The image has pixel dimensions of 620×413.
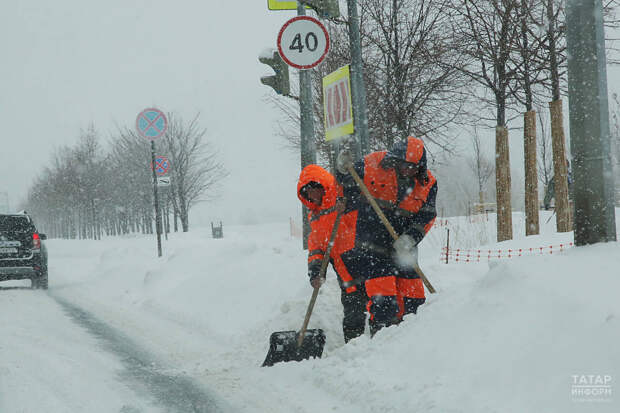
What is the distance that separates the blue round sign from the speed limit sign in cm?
655

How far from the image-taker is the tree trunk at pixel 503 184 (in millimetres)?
11180

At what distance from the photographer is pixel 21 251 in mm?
12031

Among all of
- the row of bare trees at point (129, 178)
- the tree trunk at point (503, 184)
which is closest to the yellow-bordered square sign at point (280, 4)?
the tree trunk at point (503, 184)

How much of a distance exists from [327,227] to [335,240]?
0.14m

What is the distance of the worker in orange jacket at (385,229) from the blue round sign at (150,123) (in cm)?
843

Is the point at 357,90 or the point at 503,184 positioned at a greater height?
the point at 357,90

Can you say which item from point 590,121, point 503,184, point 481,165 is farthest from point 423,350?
point 481,165

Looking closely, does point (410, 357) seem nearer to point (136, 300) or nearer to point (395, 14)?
point (136, 300)

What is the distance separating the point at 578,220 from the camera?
374 centimetres

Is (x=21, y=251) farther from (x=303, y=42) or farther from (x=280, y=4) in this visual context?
(x=303, y=42)

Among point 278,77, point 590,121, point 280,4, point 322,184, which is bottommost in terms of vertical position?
point 322,184

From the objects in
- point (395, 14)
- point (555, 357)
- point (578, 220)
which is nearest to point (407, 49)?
point (395, 14)

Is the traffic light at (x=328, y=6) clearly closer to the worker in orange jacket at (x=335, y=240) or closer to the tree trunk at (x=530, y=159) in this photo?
the worker in orange jacket at (x=335, y=240)

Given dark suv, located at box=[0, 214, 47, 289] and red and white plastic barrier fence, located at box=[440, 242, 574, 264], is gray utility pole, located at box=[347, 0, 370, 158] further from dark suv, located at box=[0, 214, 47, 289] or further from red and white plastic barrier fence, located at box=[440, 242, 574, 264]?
dark suv, located at box=[0, 214, 47, 289]
